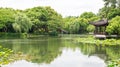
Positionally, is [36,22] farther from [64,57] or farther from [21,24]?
→ [64,57]

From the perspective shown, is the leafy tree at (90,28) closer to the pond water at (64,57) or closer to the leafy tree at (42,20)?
the leafy tree at (42,20)

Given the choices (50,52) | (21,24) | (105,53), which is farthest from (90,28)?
(105,53)

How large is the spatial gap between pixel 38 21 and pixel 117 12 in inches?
680

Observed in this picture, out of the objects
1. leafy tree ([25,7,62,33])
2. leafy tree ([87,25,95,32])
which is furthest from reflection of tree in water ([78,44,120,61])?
leafy tree ([87,25,95,32])

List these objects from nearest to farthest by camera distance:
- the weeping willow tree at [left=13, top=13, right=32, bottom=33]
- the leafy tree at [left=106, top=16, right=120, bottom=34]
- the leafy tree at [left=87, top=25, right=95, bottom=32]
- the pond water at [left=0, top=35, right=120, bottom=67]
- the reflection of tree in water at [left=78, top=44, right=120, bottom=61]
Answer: the pond water at [left=0, top=35, right=120, bottom=67], the reflection of tree in water at [left=78, top=44, right=120, bottom=61], the leafy tree at [left=106, top=16, right=120, bottom=34], the weeping willow tree at [left=13, top=13, right=32, bottom=33], the leafy tree at [left=87, top=25, right=95, bottom=32]

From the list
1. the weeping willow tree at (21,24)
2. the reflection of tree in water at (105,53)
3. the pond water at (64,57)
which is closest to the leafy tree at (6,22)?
the weeping willow tree at (21,24)

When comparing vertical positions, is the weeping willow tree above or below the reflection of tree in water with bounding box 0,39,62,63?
above

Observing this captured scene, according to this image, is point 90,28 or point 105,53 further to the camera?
point 90,28

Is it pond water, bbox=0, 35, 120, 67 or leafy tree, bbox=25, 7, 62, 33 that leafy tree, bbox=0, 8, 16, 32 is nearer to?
leafy tree, bbox=25, 7, 62, 33

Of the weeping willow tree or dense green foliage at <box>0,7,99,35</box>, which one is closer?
the weeping willow tree

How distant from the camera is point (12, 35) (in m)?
40.4

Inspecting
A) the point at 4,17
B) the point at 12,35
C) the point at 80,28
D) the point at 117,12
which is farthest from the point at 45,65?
the point at 80,28

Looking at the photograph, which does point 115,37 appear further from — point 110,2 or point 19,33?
point 19,33

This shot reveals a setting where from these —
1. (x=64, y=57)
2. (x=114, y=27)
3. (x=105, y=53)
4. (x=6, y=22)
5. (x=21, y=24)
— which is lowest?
(x=64, y=57)
